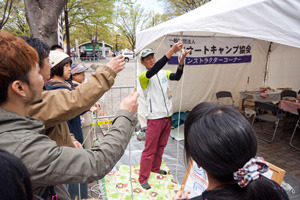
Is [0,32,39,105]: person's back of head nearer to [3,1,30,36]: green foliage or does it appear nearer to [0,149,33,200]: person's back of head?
[0,149,33,200]: person's back of head

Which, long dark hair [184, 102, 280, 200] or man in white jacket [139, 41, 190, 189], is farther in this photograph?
man in white jacket [139, 41, 190, 189]

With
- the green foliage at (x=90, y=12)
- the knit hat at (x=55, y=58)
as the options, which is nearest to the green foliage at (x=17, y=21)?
the green foliage at (x=90, y=12)

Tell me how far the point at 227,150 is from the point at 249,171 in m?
0.11

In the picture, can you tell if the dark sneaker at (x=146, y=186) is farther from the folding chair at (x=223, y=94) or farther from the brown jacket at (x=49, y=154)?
the folding chair at (x=223, y=94)

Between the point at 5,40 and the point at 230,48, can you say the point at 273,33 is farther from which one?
the point at 230,48

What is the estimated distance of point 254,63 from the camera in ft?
20.5

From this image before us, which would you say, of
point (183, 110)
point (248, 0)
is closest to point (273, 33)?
point (248, 0)

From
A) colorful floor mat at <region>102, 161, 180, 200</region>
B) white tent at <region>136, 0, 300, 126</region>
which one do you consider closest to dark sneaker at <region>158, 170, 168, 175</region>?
colorful floor mat at <region>102, 161, 180, 200</region>

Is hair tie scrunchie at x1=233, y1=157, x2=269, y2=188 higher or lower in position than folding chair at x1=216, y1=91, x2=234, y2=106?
higher

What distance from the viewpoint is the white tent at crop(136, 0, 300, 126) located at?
1.78 m

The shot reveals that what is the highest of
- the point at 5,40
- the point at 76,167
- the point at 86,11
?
the point at 86,11

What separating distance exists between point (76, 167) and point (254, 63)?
689 cm

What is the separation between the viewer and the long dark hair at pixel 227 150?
726 mm

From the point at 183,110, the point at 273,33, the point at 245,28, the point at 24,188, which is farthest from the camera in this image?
the point at 183,110
